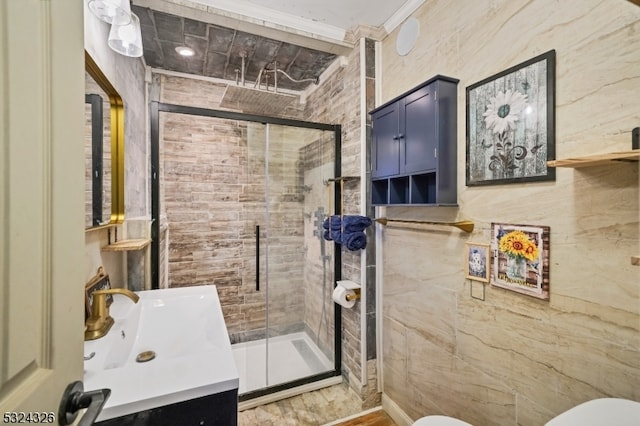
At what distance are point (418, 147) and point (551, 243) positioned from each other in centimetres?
74

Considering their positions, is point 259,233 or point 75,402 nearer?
point 75,402

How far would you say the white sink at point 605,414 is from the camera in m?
0.79

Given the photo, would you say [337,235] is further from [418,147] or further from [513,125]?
[513,125]

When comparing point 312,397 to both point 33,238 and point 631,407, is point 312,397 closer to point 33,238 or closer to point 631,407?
point 631,407

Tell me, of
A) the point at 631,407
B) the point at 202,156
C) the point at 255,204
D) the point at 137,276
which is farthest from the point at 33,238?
the point at 202,156

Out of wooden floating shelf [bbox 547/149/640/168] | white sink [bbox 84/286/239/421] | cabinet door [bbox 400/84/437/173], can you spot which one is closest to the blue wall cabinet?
cabinet door [bbox 400/84/437/173]

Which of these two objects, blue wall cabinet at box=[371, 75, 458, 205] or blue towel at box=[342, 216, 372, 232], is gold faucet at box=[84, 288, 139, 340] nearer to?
blue towel at box=[342, 216, 372, 232]

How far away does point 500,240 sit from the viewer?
1.26 meters

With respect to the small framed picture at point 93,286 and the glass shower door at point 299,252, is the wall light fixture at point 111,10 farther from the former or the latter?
the glass shower door at point 299,252

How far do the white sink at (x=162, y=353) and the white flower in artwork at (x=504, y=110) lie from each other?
4.58 feet

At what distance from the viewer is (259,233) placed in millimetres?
2506

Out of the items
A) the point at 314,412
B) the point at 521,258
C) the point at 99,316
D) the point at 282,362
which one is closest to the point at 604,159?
the point at 521,258

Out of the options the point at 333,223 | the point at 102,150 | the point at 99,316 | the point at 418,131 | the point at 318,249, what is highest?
the point at 418,131

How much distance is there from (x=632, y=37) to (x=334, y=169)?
1710 mm
